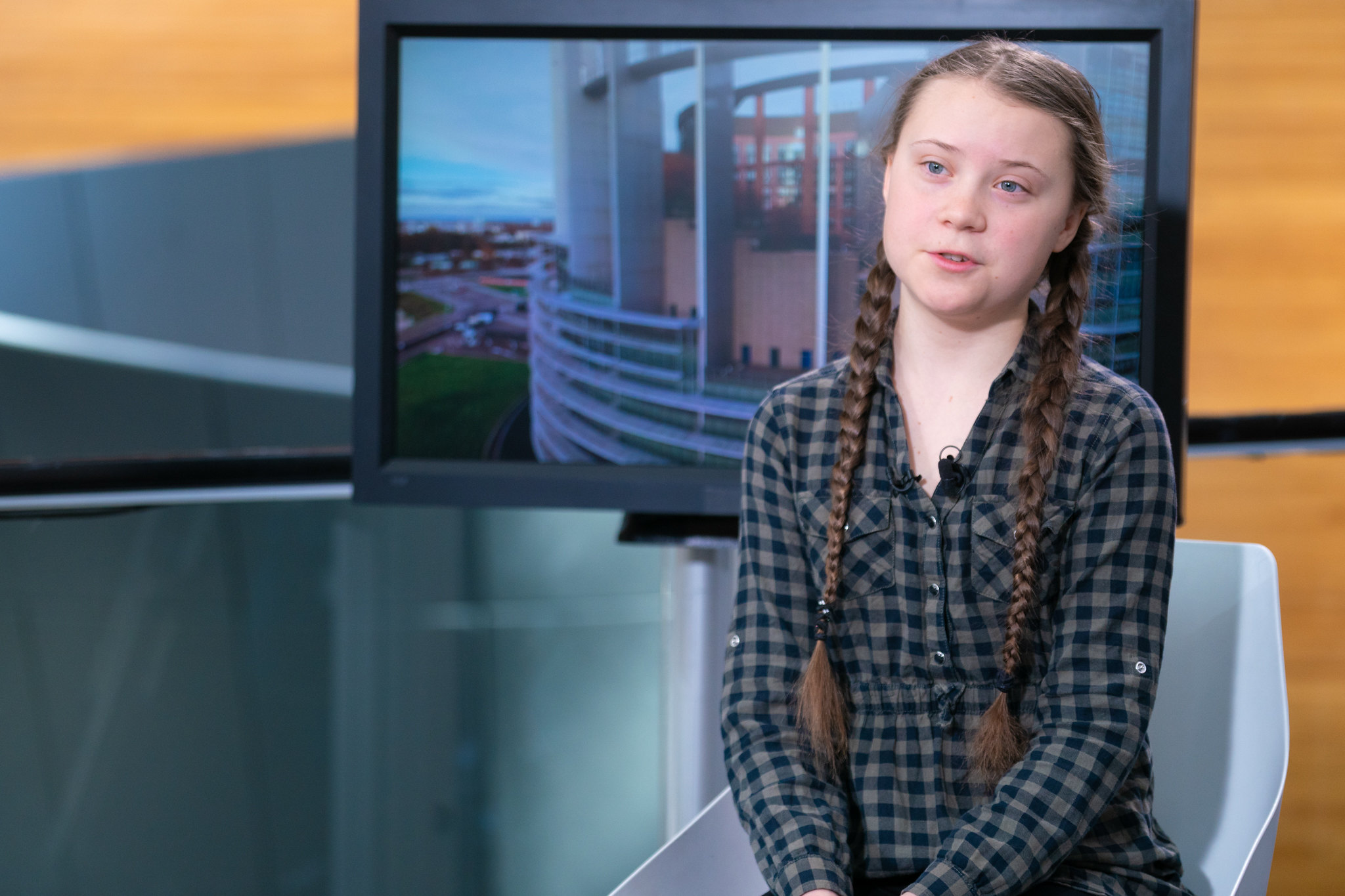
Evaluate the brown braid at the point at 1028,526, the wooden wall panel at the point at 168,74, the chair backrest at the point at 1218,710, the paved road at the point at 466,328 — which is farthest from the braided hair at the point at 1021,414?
the wooden wall panel at the point at 168,74

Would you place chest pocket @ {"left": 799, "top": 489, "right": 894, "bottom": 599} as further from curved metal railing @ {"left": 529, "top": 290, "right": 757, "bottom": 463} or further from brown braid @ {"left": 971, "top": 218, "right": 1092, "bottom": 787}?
curved metal railing @ {"left": 529, "top": 290, "right": 757, "bottom": 463}

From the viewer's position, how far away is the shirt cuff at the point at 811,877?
0.90 m

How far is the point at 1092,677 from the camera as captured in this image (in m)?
0.94

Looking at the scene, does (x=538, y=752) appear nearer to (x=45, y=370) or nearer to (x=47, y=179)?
(x=45, y=370)

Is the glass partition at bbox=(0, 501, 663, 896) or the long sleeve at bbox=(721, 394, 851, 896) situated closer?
the long sleeve at bbox=(721, 394, 851, 896)

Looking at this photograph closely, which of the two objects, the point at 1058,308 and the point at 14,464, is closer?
the point at 1058,308

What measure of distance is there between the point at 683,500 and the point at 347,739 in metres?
1.14

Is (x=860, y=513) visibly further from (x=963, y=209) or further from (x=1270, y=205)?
(x=1270, y=205)

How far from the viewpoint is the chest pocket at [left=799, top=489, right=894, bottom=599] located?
1.02 meters

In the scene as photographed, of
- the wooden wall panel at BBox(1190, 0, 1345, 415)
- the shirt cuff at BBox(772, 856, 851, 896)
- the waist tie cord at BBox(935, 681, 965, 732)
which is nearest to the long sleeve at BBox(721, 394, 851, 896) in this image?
the shirt cuff at BBox(772, 856, 851, 896)

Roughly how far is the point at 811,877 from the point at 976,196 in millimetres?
552

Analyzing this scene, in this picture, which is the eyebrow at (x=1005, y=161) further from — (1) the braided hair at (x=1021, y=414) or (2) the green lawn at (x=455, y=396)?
(2) the green lawn at (x=455, y=396)

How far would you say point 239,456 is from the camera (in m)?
2.16

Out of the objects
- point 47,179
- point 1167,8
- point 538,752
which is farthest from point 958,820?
point 47,179
